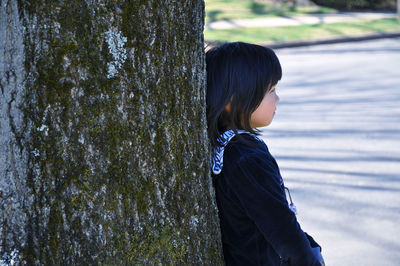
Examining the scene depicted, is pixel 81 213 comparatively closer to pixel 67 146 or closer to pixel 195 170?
pixel 67 146

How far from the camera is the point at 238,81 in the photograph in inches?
86.1

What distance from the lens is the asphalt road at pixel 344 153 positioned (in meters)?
4.28

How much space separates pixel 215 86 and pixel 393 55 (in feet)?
34.5

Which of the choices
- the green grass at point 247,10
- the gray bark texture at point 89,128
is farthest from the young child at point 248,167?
the green grass at point 247,10

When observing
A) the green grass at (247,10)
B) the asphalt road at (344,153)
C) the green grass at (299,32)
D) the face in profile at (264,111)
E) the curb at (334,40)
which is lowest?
the asphalt road at (344,153)

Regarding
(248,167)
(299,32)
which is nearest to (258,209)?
(248,167)

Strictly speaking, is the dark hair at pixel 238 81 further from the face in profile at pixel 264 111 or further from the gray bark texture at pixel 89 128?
the gray bark texture at pixel 89 128

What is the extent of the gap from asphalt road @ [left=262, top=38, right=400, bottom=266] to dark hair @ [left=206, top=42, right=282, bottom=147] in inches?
80.6

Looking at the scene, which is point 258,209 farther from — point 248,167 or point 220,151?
point 220,151

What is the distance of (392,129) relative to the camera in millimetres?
6859

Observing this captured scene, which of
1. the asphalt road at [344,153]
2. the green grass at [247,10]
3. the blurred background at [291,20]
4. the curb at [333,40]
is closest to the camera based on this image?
the asphalt road at [344,153]

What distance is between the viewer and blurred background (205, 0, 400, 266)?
4.35 metres

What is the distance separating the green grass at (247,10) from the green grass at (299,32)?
274 cm

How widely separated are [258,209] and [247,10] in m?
19.6
